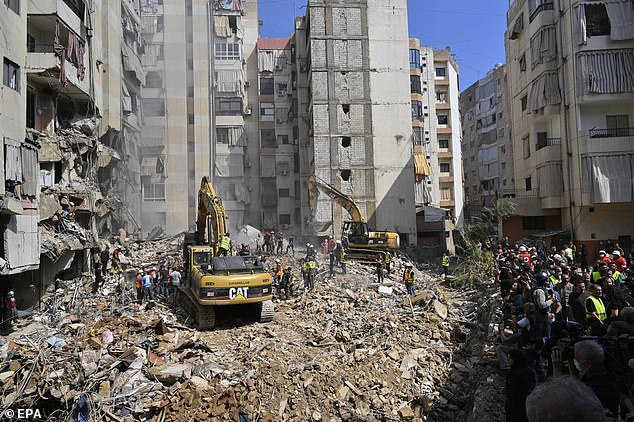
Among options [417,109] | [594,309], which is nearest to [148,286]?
[594,309]

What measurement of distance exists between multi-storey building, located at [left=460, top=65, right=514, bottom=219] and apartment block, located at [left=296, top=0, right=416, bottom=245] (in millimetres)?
15168

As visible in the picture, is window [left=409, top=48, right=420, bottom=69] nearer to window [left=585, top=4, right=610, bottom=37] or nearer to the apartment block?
the apartment block

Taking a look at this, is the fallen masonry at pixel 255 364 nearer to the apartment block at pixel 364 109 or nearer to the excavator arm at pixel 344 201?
the excavator arm at pixel 344 201

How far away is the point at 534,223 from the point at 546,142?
14.2 ft

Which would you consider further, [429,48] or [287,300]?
[429,48]

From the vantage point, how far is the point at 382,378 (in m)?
9.67

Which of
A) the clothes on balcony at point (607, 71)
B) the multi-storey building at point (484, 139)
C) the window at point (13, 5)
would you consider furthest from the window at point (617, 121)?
the window at point (13, 5)

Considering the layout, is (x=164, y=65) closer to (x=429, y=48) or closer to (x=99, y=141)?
(x=99, y=141)

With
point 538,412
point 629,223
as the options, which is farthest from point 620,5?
point 538,412

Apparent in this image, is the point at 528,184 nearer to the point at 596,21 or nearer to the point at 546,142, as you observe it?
the point at 546,142

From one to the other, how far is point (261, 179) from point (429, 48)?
64.2 ft

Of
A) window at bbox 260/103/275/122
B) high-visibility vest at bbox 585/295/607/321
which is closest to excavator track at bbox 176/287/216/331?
high-visibility vest at bbox 585/295/607/321

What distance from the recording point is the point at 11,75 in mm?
14938

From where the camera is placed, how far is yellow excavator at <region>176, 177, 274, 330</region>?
12.0 metres
